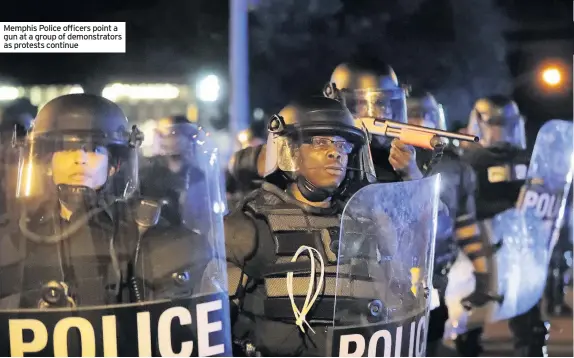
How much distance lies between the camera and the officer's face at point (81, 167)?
177cm

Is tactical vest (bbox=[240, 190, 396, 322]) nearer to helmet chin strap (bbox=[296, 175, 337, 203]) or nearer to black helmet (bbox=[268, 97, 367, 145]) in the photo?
helmet chin strap (bbox=[296, 175, 337, 203])

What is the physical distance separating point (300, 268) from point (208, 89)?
0.50 metres

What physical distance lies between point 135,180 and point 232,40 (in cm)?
43

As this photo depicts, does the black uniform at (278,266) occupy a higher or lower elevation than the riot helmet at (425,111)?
lower

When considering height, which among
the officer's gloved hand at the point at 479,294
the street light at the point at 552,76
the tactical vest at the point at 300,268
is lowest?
the officer's gloved hand at the point at 479,294

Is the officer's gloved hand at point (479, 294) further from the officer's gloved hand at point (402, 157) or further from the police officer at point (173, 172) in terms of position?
the police officer at point (173, 172)

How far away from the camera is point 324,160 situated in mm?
1830

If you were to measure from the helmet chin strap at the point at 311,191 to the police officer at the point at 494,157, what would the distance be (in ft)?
1.31

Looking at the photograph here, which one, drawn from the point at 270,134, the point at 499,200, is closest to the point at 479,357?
the point at 499,200

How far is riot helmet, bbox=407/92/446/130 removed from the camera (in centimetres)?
196

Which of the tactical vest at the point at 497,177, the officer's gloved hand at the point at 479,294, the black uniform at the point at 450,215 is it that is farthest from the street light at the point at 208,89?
the officer's gloved hand at the point at 479,294

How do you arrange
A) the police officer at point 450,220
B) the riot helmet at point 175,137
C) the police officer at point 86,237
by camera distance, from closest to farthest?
the police officer at point 86,237
the riot helmet at point 175,137
the police officer at point 450,220

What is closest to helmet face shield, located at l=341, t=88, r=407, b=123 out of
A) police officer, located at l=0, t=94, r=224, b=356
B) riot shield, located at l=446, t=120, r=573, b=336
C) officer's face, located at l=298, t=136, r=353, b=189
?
officer's face, located at l=298, t=136, r=353, b=189

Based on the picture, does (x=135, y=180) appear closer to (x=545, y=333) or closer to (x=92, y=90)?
(x=92, y=90)
